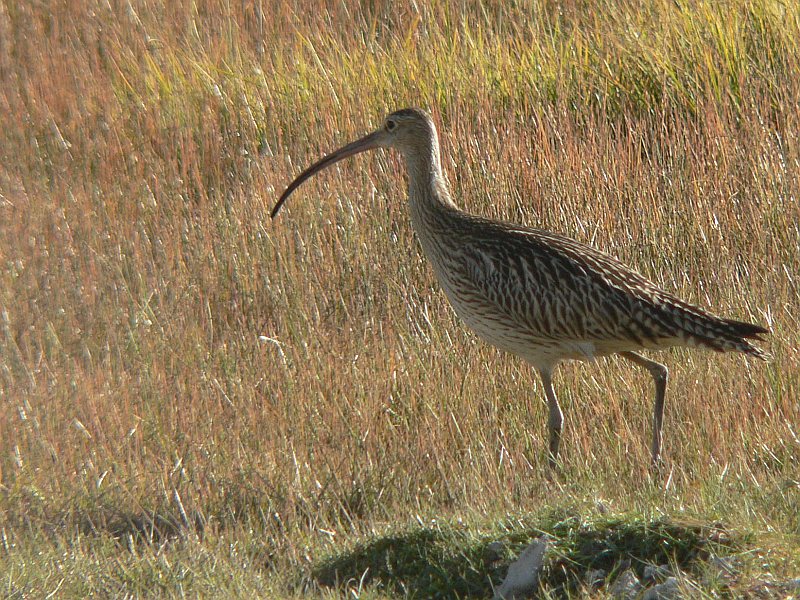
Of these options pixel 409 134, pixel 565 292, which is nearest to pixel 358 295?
pixel 409 134

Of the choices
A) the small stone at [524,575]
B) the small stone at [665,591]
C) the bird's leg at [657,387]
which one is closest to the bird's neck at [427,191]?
the bird's leg at [657,387]

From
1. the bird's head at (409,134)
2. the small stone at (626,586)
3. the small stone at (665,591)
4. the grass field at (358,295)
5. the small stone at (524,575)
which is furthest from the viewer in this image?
the bird's head at (409,134)

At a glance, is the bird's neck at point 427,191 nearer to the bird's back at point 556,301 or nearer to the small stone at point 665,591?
the bird's back at point 556,301

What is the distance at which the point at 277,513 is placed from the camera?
5.46 metres

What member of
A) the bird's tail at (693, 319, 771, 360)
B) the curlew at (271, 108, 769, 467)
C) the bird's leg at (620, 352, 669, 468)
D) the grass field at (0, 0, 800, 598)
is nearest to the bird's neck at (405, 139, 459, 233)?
the curlew at (271, 108, 769, 467)

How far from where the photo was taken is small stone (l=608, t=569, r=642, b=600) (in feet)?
13.2

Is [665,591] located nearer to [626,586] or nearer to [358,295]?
[626,586]

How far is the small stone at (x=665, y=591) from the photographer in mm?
3891

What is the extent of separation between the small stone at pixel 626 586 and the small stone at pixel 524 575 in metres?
0.31

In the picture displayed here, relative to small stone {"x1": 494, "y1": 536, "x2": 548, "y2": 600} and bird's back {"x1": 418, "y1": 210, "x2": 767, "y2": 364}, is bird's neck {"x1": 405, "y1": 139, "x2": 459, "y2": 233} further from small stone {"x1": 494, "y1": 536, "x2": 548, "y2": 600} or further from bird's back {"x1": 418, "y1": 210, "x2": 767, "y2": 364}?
small stone {"x1": 494, "y1": 536, "x2": 548, "y2": 600}

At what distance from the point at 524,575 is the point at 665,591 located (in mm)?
584

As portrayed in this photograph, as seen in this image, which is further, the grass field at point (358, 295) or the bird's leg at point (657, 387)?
the bird's leg at point (657, 387)

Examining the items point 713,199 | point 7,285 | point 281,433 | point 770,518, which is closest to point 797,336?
point 713,199

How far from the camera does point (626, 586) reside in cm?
408
